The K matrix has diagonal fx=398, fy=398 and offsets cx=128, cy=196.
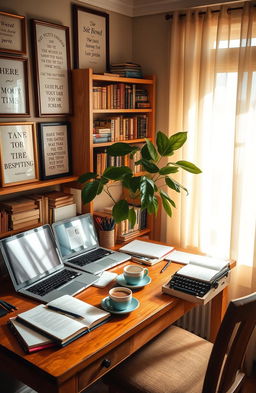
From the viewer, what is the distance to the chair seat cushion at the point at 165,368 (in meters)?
1.74

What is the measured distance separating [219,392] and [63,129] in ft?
5.36

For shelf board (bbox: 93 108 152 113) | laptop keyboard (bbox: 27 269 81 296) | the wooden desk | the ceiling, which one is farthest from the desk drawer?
the ceiling

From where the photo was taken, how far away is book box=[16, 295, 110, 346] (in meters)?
1.55

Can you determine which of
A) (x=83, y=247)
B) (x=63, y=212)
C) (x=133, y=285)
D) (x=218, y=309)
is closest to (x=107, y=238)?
(x=83, y=247)

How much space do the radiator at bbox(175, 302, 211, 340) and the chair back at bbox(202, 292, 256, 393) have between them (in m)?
1.00

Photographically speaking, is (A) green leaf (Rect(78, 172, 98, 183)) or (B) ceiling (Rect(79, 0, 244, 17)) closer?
(A) green leaf (Rect(78, 172, 98, 183))

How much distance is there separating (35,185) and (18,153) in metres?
0.20

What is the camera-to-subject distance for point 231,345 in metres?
1.60

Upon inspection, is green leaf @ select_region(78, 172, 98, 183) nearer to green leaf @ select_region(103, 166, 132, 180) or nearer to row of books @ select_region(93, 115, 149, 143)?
green leaf @ select_region(103, 166, 132, 180)

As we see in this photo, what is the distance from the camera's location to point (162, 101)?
2.89 meters

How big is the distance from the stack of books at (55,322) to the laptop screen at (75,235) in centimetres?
53

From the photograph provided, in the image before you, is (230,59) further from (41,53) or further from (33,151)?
(33,151)

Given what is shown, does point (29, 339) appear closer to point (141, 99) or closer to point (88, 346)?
point (88, 346)

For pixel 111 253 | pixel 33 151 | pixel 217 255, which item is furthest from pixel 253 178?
pixel 33 151
